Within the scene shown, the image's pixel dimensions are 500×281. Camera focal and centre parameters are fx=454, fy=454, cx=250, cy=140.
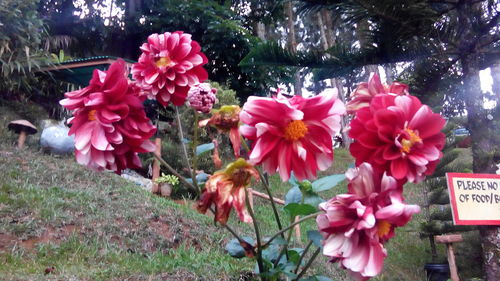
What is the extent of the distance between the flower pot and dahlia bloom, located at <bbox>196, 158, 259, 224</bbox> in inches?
146

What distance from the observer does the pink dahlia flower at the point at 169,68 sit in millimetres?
809

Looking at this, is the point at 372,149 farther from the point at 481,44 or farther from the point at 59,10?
the point at 59,10

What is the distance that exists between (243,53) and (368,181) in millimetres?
7840

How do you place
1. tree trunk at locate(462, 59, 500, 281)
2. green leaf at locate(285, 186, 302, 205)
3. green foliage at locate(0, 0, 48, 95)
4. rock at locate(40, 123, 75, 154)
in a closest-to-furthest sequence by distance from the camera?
green leaf at locate(285, 186, 302, 205) → tree trunk at locate(462, 59, 500, 281) → rock at locate(40, 123, 75, 154) → green foliage at locate(0, 0, 48, 95)

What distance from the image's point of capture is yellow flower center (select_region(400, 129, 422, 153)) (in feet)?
2.06

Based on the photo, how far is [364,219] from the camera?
0.58 meters

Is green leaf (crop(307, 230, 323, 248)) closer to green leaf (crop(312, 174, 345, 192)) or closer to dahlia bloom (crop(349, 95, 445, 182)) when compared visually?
green leaf (crop(312, 174, 345, 192))

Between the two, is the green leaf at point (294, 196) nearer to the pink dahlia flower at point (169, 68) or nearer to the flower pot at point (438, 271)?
the pink dahlia flower at point (169, 68)

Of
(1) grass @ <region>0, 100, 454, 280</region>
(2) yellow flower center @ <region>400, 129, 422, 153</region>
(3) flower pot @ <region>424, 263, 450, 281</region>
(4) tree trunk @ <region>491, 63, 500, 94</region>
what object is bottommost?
(3) flower pot @ <region>424, 263, 450, 281</region>

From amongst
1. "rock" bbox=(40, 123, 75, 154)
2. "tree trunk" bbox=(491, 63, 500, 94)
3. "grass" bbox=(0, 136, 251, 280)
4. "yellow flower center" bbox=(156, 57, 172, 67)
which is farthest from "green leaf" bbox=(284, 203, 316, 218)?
"rock" bbox=(40, 123, 75, 154)

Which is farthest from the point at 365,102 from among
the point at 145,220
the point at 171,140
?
the point at 171,140

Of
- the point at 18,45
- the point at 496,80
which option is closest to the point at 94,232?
the point at 496,80

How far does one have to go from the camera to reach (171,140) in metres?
6.49

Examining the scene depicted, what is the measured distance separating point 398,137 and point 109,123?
42cm
